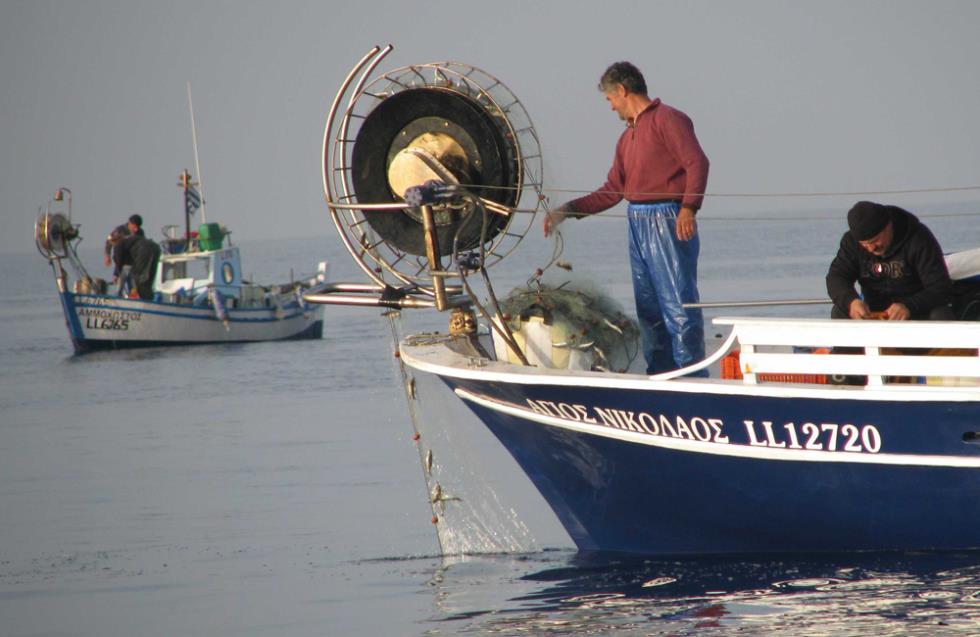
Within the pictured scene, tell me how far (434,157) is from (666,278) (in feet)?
4.19

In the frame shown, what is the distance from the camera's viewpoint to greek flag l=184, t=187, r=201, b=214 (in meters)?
31.2

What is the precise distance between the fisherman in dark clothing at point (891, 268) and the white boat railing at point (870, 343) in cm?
33

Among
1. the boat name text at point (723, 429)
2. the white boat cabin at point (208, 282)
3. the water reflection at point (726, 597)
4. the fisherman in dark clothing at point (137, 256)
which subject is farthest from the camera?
the white boat cabin at point (208, 282)

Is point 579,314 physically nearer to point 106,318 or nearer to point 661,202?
point 661,202

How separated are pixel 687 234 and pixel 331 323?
26774 millimetres

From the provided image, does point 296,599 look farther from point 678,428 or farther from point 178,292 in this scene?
point 178,292

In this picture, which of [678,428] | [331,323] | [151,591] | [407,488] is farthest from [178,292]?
[678,428]

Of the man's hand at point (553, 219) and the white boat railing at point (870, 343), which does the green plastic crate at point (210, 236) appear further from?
the white boat railing at point (870, 343)

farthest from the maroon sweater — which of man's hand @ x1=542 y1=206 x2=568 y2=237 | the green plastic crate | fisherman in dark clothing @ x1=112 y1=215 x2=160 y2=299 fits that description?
the green plastic crate

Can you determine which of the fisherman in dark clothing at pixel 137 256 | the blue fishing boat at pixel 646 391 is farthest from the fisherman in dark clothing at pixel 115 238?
the blue fishing boat at pixel 646 391

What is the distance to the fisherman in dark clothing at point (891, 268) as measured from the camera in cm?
706

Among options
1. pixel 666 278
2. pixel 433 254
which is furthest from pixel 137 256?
pixel 666 278

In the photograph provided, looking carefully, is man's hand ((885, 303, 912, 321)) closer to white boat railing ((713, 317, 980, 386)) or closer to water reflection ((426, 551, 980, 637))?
white boat railing ((713, 317, 980, 386))

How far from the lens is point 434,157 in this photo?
25.2ft
